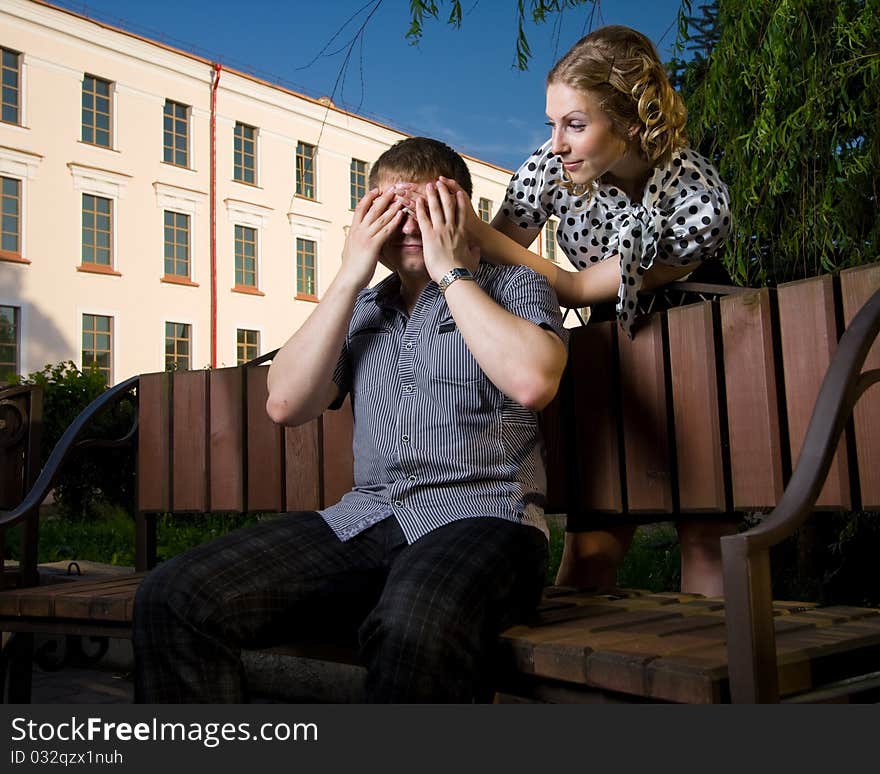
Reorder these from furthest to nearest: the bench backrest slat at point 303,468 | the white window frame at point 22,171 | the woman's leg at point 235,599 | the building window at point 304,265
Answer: the building window at point 304,265, the white window frame at point 22,171, the bench backrest slat at point 303,468, the woman's leg at point 235,599

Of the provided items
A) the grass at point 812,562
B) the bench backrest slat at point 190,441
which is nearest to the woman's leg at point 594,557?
the bench backrest slat at point 190,441

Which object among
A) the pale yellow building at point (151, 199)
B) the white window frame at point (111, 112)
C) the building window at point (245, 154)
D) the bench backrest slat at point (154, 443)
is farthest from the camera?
the building window at point (245, 154)

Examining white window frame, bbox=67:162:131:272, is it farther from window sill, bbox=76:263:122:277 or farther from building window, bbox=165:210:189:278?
building window, bbox=165:210:189:278

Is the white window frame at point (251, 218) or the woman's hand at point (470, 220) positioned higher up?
the white window frame at point (251, 218)

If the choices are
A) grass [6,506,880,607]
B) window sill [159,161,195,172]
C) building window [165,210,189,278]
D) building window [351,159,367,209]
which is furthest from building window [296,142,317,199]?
grass [6,506,880,607]

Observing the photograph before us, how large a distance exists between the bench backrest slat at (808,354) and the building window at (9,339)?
19.3 metres

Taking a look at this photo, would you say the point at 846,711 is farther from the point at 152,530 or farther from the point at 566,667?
the point at 152,530

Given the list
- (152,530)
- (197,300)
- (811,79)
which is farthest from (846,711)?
(197,300)

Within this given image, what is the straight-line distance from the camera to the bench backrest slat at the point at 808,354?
1.94 meters

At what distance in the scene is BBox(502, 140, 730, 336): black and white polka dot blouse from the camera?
2199 mm

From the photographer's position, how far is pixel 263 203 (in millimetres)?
23875

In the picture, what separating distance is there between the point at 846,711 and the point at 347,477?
1.71 metres

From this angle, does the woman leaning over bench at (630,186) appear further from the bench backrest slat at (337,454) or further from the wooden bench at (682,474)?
the bench backrest slat at (337,454)

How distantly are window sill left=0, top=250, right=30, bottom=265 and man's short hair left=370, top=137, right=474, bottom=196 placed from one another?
18945 millimetres
